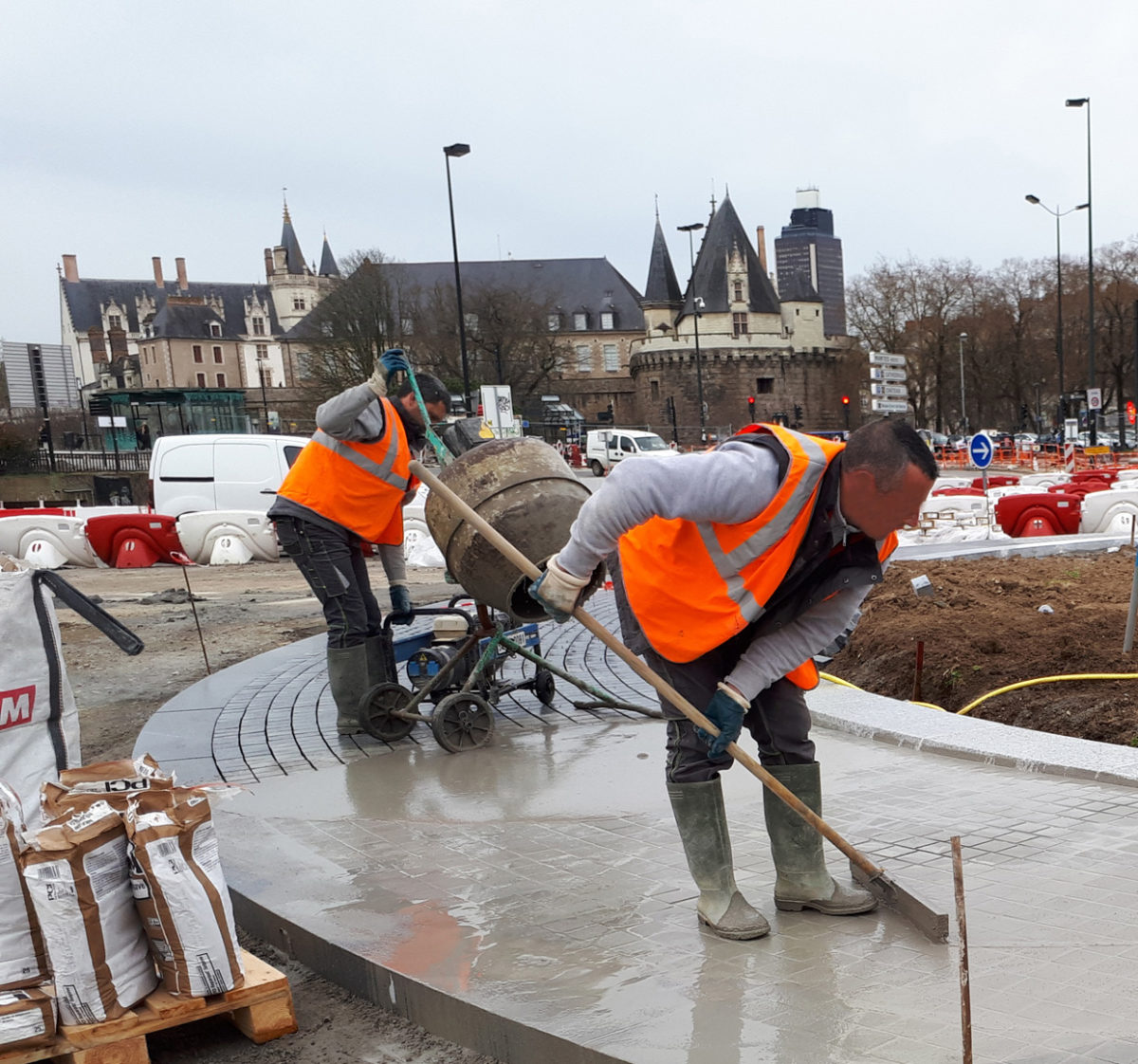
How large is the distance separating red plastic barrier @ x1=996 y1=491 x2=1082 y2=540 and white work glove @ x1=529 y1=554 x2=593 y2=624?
12.2 meters

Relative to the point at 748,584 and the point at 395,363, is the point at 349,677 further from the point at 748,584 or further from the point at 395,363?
the point at 748,584

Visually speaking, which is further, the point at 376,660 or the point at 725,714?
the point at 376,660

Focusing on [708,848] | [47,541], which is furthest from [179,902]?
[47,541]

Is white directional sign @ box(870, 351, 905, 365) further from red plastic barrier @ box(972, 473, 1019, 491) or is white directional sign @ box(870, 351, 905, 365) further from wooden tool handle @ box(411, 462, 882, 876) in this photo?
wooden tool handle @ box(411, 462, 882, 876)

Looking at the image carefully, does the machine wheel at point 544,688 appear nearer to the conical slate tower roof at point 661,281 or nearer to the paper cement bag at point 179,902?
the paper cement bag at point 179,902

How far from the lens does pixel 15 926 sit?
10.0 feet

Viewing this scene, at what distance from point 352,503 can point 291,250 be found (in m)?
107

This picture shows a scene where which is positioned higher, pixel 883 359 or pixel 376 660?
pixel 883 359

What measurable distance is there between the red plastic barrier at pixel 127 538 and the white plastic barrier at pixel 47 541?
0.21m

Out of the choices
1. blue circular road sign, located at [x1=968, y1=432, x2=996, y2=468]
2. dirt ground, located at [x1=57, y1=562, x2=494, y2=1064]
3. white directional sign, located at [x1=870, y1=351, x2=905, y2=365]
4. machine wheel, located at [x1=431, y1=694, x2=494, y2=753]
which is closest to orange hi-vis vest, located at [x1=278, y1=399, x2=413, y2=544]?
machine wheel, located at [x1=431, y1=694, x2=494, y2=753]

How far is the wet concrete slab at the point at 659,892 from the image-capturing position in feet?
9.25

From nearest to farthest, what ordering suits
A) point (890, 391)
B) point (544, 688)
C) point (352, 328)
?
point (544, 688) → point (890, 391) → point (352, 328)

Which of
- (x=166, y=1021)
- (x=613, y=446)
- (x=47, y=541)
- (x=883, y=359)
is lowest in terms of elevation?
(x=613, y=446)

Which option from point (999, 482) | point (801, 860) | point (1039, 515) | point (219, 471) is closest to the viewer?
point (801, 860)
